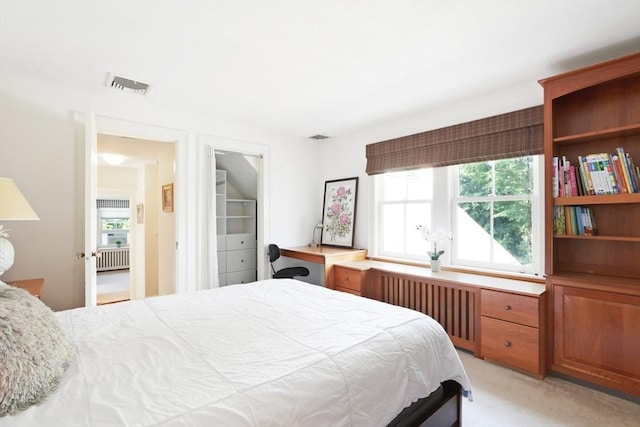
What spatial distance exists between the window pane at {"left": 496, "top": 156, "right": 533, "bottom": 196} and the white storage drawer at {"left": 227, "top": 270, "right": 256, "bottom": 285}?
324cm

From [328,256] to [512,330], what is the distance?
184 centimetres

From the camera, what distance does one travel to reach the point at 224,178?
4434mm

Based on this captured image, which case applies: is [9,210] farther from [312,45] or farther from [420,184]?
[420,184]

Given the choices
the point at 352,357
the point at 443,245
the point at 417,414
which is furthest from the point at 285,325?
the point at 443,245

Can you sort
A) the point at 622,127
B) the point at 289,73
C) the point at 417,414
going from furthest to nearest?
the point at 289,73, the point at 622,127, the point at 417,414

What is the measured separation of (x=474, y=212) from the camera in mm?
3082

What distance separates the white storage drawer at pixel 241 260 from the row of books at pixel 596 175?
11.8 ft

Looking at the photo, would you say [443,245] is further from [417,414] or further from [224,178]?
[224,178]

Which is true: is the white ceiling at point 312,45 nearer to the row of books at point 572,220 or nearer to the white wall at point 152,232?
the row of books at point 572,220

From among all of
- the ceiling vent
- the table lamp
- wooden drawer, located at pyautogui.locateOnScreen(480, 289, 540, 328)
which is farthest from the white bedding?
the ceiling vent

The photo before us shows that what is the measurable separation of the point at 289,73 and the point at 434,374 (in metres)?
2.24

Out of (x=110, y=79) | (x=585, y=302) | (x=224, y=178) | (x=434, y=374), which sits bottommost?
(x=434, y=374)

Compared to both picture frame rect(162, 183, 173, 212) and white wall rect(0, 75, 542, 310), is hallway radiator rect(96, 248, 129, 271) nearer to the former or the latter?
picture frame rect(162, 183, 173, 212)

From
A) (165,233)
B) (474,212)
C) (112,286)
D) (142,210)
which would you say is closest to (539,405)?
(474,212)
